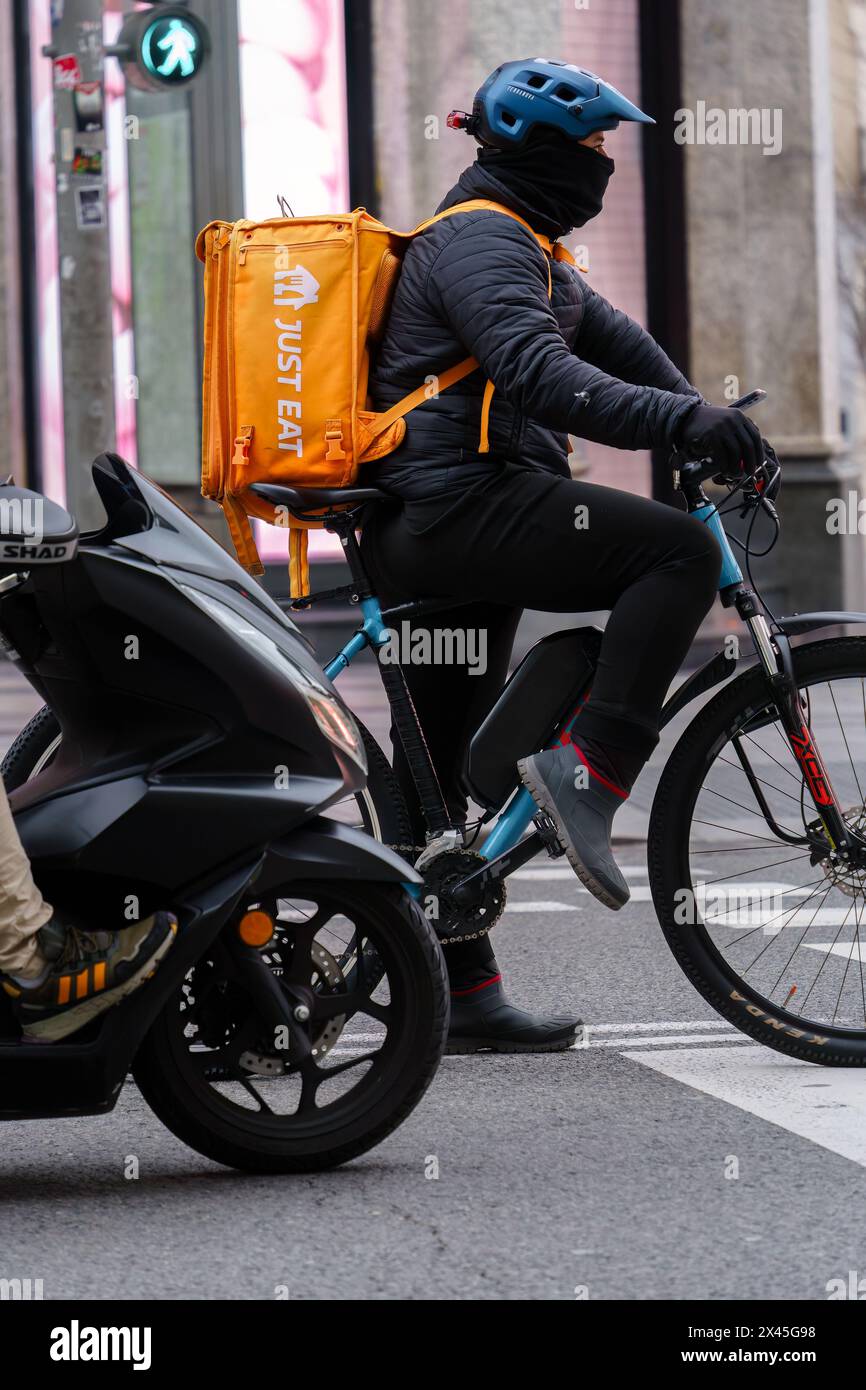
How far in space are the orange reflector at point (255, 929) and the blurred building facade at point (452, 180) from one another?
11336mm

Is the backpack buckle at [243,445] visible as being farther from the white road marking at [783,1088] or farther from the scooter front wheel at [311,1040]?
the white road marking at [783,1088]

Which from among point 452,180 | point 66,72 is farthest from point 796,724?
point 452,180

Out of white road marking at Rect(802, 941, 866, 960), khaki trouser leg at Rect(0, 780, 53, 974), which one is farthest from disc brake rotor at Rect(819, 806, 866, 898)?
khaki trouser leg at Rect(0, 780, 53, 974)

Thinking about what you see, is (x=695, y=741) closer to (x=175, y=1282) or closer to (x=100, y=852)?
(x=100, y=852)

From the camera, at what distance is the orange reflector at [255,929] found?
11.7 feet

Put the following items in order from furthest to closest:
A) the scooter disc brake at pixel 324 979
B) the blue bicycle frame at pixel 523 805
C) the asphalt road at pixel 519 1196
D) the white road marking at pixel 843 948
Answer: the white road marking at pixel 843 948 → the blue bicycle frame at pixel 523 805 → the scooter disc brake at pixel 324 979 → the asphalt road at pixel 519 1196

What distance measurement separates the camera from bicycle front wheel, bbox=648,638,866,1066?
4.34 metres

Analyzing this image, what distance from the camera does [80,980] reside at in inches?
135

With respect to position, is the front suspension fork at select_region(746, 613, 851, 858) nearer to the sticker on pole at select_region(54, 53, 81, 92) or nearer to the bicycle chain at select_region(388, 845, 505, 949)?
the bicycle chain at select_region(388, 845, 505, 949)

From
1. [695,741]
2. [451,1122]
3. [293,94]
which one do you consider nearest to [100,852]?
[451,1122]

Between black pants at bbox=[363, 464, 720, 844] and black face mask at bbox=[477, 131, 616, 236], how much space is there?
0.53m

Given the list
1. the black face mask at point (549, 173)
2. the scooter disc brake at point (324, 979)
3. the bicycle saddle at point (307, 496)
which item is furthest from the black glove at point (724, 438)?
the scooter disc brake at point (324, 979)

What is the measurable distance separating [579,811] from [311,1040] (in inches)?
32.0

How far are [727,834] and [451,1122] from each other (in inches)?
34.9
